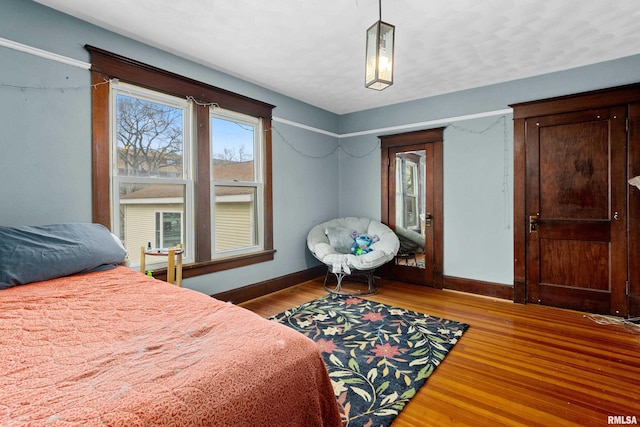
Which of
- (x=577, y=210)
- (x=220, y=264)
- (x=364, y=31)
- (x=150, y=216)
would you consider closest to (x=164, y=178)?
(x=150, y=216)

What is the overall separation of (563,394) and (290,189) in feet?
11.0

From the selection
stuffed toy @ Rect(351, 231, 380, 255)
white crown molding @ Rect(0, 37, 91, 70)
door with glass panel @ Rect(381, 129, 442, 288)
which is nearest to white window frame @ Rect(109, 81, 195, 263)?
white crown molding @ Rect(0, 37, 91, 70)

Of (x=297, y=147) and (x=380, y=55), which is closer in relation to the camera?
(x=380, y=55)

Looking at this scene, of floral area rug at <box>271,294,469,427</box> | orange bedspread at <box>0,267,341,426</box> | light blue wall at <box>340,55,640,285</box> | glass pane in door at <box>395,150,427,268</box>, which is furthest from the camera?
glass pane in door at <box>395,150,427,268</box>

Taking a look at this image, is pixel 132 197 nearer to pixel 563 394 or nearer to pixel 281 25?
pixel 281 25

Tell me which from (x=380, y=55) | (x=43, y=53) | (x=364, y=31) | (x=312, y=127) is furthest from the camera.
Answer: (x=312, y=127)

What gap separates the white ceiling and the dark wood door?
67cm

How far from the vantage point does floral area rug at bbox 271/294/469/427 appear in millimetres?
1852

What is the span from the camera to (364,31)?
260 centimetres

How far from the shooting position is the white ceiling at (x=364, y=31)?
7.45ft

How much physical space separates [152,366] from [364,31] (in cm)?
275

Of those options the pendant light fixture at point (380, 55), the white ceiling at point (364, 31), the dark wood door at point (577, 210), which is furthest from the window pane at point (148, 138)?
the dark wood door at point (577, 210)

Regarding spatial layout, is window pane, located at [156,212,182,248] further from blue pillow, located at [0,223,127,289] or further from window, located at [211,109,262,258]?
blue pillow, located at [0,223,127,289]

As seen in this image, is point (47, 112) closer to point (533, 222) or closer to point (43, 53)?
point (43, 53)
